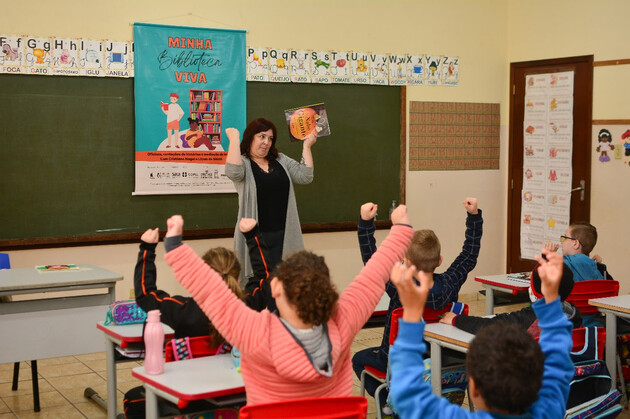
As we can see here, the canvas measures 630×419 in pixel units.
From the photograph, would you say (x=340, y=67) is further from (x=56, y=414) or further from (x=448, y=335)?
(x=448, y=335)

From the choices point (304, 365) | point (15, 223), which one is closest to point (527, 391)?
point (304, 365)

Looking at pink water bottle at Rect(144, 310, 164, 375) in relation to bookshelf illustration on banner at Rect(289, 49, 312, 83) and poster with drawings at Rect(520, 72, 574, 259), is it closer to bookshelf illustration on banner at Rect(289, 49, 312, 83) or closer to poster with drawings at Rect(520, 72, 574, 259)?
bookshelf illustration on banner at Rect(289, 49, 312, 83)

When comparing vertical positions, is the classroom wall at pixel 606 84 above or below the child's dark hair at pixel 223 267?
above

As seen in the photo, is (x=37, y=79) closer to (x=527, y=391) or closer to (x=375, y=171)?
(x=375, y=171)

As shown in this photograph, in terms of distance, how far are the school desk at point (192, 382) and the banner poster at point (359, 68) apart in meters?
4.38

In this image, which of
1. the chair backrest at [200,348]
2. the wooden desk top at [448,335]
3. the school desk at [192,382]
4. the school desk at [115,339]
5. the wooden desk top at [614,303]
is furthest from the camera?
the wooden desk top at [614,303]

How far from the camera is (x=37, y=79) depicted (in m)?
5.52

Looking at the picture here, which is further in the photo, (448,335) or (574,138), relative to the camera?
(574,138)

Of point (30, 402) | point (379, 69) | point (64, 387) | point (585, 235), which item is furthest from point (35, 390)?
point (379, 69)

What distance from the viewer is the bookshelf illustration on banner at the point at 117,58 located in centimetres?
573

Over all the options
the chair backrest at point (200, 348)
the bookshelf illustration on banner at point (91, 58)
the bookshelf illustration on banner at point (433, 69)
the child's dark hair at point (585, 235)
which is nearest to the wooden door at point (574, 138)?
the bookshelf illustration on banner at point (433, 69)

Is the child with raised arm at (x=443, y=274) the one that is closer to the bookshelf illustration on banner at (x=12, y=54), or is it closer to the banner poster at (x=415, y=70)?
the bookshelf illustration on banner at (x=12, y=54)

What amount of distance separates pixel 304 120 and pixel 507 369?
12.6 feet

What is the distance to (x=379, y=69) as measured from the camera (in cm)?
689
